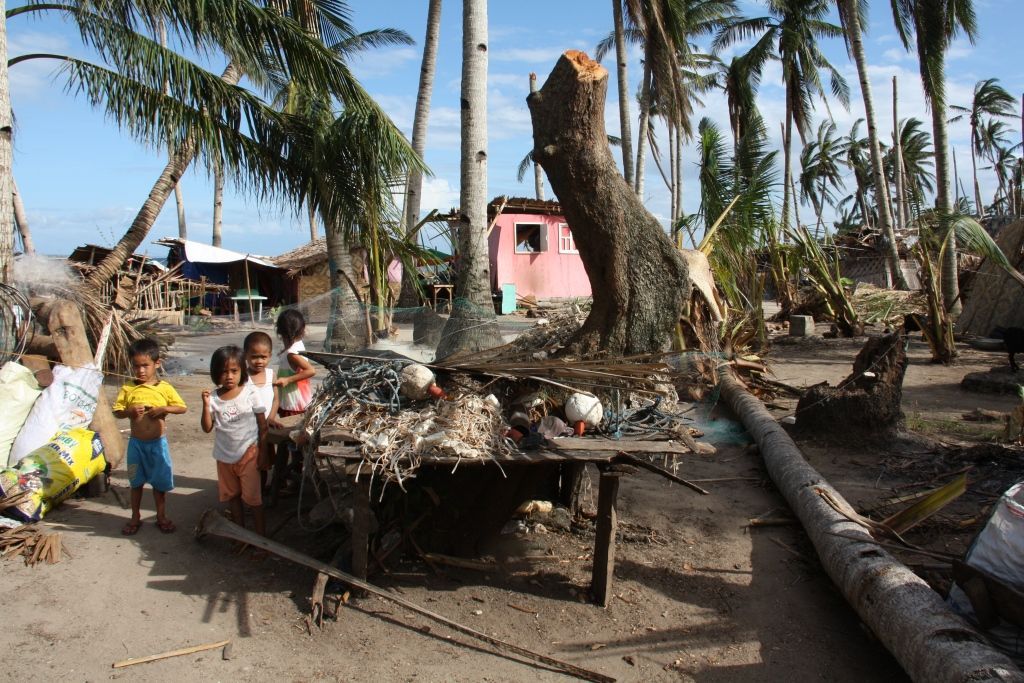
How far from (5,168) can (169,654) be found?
209 inches

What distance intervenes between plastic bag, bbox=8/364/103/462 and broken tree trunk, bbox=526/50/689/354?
3372 millimetres

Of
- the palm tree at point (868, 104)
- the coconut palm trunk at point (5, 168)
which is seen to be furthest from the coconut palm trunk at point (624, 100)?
the coconut palm trunk at point (5, 168)

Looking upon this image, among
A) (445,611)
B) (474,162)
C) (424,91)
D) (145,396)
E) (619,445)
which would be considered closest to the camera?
(619,445)

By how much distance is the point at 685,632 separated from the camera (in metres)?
3.64

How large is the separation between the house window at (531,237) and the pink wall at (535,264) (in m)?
0.09

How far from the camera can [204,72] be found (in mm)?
7562

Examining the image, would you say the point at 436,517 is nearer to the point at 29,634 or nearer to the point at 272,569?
the point at 272,569

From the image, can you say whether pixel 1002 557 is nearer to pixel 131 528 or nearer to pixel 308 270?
pixel 131 528

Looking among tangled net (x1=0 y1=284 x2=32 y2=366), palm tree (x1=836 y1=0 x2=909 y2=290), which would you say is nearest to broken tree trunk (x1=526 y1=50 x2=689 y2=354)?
tangled net (x1=0 y1=284 x2=32 y2=366)

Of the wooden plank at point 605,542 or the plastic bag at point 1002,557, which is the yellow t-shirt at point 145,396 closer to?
the wooden plank at point 605,542

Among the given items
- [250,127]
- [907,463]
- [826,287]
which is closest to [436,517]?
[907,463]

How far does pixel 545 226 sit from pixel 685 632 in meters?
20.0

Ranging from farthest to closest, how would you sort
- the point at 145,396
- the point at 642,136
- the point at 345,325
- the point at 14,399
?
the point at 642,136 → the point at 345,325 → the point at 14,399 → the point at 145,396

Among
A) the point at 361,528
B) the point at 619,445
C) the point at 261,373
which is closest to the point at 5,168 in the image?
the point at 261,373
